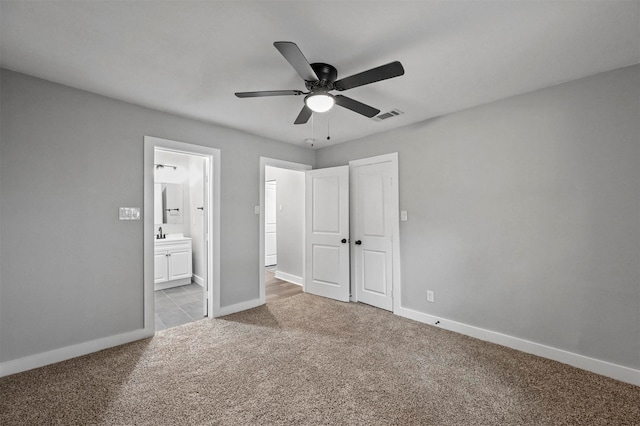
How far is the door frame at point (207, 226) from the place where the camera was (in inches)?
115

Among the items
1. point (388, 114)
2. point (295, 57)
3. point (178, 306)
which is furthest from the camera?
point (178, 306)

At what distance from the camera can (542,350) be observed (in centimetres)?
253

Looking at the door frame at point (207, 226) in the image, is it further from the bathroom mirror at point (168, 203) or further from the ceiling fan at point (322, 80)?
the bathroom mirror at point (168, 203)

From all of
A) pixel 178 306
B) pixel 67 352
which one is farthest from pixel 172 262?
pixel 67 352

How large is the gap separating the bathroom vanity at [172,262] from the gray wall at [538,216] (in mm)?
3802

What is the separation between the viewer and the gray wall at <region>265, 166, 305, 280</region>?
520 cm

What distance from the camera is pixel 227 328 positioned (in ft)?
10.3

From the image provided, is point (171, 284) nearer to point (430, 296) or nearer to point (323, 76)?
point (430, 296)

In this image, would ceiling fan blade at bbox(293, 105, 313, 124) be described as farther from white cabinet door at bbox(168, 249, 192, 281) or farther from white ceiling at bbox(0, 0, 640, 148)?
white cabinet door at bbox(168, 249, 192, 281)

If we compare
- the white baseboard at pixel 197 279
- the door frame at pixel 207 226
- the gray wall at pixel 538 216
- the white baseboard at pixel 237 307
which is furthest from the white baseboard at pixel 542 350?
the white baseboard at pixel 197 279

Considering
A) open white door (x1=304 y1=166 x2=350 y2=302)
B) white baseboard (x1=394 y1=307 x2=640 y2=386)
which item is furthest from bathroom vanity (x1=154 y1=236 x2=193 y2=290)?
white baseboard (x1=394 y1=307 x2=640 y2=386)

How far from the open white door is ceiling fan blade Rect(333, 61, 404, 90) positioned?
2251 millimetres

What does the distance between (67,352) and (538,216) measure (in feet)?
15.0

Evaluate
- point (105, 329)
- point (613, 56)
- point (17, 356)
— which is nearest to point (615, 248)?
point (613, 56)
